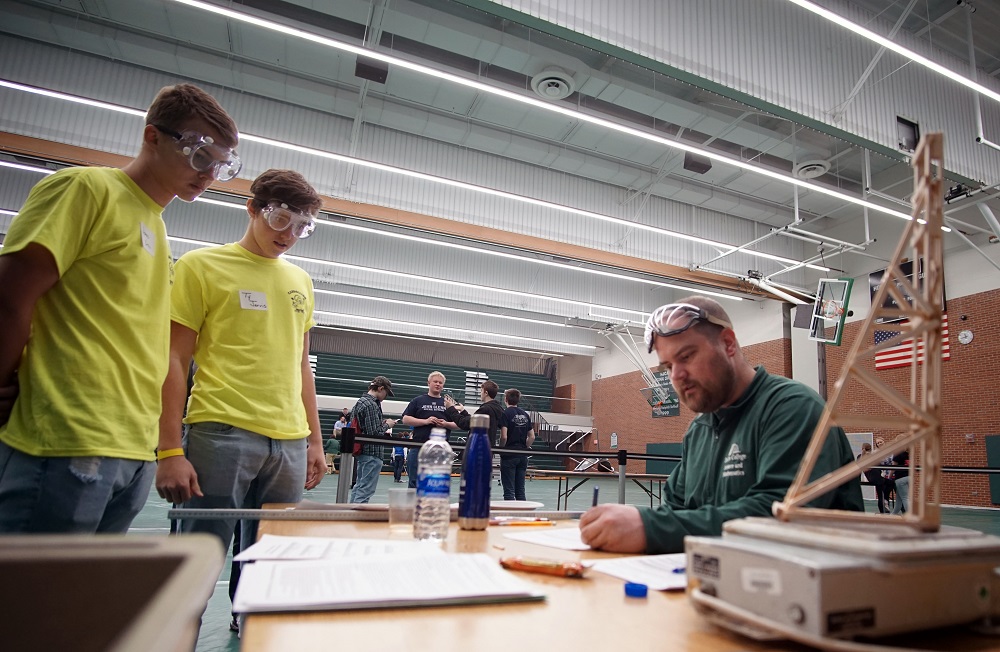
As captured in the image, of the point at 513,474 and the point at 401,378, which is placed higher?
the point at 401,378

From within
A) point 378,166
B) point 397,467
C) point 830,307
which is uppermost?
point 378,166

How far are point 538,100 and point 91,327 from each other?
16.8ft

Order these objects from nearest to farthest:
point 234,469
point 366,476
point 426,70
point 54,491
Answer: point 54,491, point 234,469, point 426,70, point 366,476

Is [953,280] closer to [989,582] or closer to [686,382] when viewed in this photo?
[686,382]

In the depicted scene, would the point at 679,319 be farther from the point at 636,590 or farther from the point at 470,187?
the point at 470,187

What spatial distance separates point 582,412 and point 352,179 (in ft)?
42.0

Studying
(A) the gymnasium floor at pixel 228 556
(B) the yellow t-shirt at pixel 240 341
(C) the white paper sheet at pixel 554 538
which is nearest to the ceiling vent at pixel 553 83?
(A) the gymnasium floor at pixel 228 556

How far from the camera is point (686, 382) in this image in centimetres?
151

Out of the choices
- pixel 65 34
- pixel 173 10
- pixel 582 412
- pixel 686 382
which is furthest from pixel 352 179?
pixel 582 412

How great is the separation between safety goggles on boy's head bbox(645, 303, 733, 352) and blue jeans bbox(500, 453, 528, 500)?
209 inches

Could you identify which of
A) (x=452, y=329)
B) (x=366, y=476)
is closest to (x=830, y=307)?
(x=366, y=476)

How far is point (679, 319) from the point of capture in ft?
4.85

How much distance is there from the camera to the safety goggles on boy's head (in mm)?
1474

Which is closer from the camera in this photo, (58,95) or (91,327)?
(91,327)
